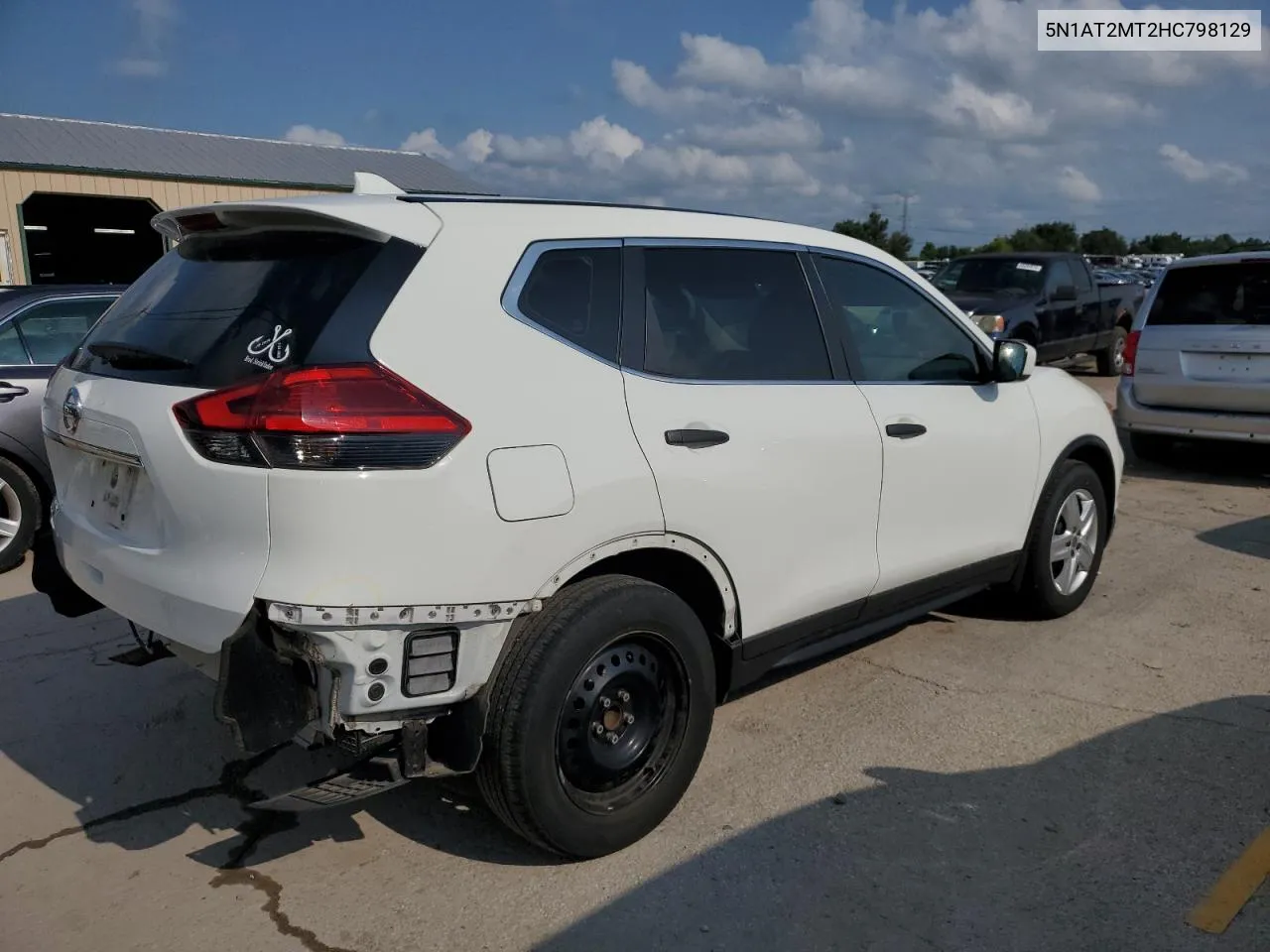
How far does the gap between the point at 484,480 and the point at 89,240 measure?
33.9 m

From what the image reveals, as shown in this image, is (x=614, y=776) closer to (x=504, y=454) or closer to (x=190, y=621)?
(x=504, y=454)

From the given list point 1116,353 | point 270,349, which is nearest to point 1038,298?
point 1116,353

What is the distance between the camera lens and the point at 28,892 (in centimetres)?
307

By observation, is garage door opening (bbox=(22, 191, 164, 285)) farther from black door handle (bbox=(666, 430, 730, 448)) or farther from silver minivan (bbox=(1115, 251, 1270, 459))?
black door handle (bbox=(666, 430, 730, 448))

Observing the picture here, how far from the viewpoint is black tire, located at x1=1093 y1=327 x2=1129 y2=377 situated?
15625 millimetres

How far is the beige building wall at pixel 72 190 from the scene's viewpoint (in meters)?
21.2

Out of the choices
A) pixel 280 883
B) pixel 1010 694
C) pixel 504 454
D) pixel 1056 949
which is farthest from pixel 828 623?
pixel 280 883

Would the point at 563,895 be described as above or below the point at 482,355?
below

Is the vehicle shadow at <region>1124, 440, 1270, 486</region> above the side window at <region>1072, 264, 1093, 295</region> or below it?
below

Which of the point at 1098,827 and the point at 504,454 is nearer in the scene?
the point at 504,454

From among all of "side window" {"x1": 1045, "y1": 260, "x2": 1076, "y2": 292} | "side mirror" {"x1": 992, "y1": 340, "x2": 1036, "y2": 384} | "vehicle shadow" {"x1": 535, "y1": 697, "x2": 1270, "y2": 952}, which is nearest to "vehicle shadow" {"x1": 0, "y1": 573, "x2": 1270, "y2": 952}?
"vehicle shadow" {"x1": 535, "y1": 697, "x2": 1270, "y2": 952}

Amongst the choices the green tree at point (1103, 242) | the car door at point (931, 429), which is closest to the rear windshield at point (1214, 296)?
the car door at point (931, 429)

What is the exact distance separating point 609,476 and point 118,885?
1.90m

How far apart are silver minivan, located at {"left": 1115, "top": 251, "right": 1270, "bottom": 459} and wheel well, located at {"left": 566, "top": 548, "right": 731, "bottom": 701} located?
6637 millimetres
